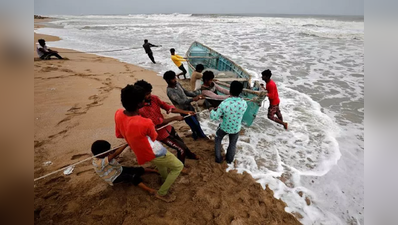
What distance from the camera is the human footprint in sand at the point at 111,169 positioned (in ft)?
8.56

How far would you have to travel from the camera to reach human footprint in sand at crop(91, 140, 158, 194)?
261 cm

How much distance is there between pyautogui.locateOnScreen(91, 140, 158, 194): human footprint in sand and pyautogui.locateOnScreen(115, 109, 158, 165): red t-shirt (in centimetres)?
31

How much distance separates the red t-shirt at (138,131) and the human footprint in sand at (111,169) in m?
0.31

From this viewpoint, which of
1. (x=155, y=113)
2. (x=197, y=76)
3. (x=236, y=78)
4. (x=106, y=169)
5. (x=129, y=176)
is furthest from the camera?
(x=236, y=78)

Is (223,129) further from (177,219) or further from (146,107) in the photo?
(177,219)

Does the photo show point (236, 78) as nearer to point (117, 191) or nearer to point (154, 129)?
point (154, 129)

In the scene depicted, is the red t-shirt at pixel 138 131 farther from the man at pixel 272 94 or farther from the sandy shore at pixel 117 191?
the man at pixel 272 94

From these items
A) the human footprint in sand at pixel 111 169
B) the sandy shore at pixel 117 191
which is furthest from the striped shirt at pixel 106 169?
the sandy shore at pixel 117 191

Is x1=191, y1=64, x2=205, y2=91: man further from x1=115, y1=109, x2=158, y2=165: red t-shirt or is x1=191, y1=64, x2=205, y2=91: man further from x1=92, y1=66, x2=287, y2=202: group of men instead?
x1=115, y1=109, x2=158, y2=165: red t-shirt

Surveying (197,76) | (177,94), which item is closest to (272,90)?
(197,76)

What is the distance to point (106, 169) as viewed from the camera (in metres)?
2.76

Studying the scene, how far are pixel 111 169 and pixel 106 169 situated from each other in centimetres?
7

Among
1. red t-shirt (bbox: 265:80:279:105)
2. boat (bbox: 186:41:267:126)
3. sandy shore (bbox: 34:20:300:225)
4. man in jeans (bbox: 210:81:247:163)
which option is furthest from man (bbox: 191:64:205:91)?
man in jeans (bbox: 210:81:247:163)
